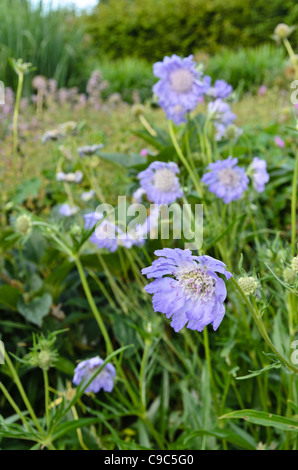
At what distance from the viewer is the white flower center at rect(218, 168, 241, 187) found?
1.06 meters

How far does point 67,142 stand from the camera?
150 cm

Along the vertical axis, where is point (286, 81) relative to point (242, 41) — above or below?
below

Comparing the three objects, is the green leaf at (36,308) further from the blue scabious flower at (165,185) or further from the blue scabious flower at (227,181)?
the blue scabious flower at (227,181)

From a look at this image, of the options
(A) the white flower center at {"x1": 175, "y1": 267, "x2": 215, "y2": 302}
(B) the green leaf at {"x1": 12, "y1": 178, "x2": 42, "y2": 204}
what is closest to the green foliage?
(B) the green leaf at {"x1": 12, "y1": 178, "x2": 42, "y2": 204}

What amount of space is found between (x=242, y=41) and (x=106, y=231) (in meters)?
8.65

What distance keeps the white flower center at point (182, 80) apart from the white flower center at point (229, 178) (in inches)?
8.0

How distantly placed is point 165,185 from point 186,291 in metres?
0.47

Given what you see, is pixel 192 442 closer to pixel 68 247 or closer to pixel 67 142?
pixel 68 247

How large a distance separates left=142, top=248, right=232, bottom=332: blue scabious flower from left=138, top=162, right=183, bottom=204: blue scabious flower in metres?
0.42

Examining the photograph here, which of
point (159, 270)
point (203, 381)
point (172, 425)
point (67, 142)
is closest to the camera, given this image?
point (159, 270)

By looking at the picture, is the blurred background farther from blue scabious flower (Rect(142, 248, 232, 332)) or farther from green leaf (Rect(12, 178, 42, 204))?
blue scabious flower (Rect(142, 248, 232, 332))

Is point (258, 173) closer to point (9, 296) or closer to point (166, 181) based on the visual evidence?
point (166, 181)

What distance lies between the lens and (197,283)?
60 centimetres
